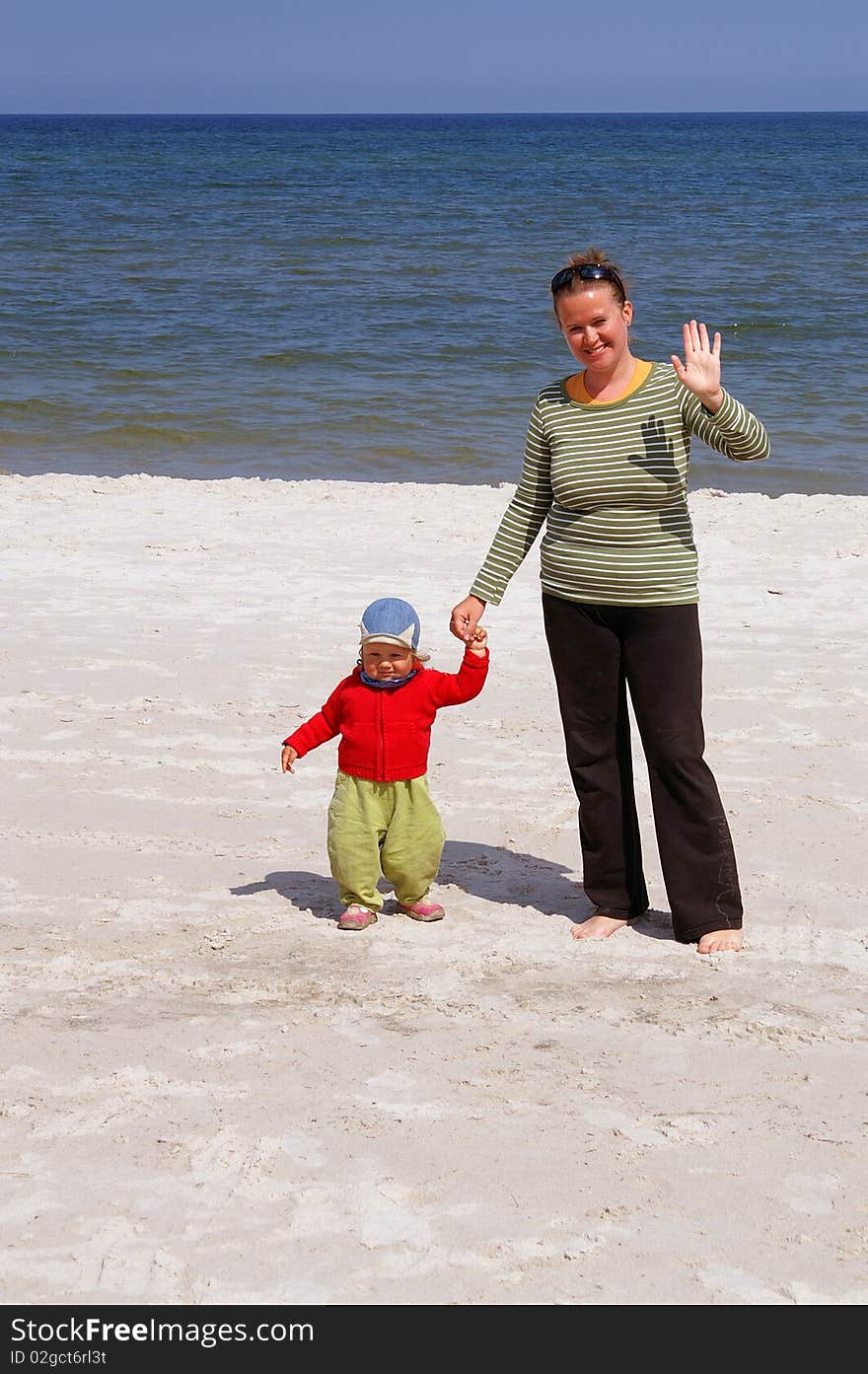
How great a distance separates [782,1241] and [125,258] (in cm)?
2658

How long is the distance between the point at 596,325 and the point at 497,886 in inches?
74.1

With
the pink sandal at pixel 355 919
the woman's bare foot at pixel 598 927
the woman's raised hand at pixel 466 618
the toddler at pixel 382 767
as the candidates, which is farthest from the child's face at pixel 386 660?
the woman's bare foot at pixel 598 927

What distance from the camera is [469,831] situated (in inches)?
208

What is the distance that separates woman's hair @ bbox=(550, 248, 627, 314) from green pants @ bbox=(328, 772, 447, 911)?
1.50 m

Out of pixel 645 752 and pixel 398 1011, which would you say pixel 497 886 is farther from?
pixel 398 1011

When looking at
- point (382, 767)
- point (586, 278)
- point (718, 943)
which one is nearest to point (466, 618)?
point (382, 767)

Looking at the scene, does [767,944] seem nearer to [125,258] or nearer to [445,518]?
[445,518]

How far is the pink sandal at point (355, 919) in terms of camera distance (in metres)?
4.41

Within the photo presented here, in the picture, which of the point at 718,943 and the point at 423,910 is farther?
the point at 423,910

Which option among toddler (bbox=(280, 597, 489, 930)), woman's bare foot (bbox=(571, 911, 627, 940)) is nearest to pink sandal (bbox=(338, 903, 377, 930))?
toddler (bbox=(280, 597, 489, 930))

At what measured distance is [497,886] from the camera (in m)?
4.81

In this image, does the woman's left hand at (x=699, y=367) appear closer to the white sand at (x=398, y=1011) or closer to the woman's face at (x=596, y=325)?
the woman's face at (x=596, y=325)

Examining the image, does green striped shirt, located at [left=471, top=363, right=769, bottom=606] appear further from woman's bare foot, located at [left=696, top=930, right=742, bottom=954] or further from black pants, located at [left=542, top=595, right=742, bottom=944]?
woman's bare foot, located at [left=696, top=930, right=742, bottom=954]

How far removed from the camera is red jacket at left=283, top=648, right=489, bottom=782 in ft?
14.3
